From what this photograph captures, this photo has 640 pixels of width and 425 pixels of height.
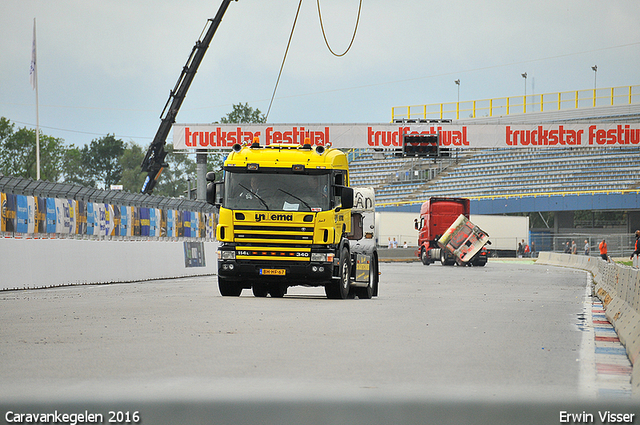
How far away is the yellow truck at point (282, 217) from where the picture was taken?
1680 cm

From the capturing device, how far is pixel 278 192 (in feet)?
55.7

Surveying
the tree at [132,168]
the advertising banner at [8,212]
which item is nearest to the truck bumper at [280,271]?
the advertising banner at [8,212]

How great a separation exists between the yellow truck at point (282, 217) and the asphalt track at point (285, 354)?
57.6 inches

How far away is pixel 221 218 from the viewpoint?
1720 cm

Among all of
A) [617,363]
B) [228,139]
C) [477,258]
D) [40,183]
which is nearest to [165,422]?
[617,363]

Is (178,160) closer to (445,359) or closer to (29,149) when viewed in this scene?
(29,149)

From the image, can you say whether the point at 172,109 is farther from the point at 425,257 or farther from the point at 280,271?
the point at 280,271

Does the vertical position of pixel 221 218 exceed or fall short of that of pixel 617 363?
it exceeds it

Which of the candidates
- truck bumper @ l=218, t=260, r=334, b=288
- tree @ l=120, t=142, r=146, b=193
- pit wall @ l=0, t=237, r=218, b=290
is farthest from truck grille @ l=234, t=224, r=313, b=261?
tree @ l=120, t=142, r=146, b=193

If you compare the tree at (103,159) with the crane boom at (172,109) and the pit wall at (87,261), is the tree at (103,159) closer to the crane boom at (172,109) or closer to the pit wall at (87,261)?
the crane boom at (172,109)

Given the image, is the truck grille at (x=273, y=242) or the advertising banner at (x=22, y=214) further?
the advertising banner at (x=22, y=214)

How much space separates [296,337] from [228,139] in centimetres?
4398

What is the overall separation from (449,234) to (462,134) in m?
6.63

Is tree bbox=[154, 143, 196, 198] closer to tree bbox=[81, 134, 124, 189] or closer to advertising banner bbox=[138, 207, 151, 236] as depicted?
tree bbox=[81, 134, 124, 189]
